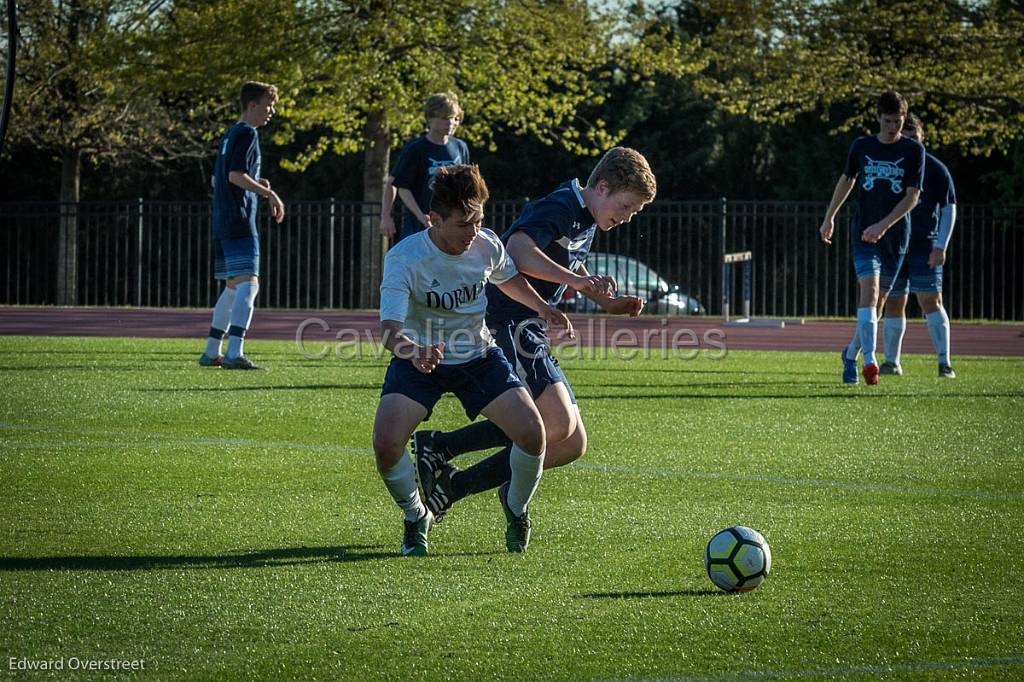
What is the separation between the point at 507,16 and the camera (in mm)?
27578

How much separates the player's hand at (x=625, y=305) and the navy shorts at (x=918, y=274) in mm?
7941

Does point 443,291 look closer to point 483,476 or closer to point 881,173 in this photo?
point 483,476

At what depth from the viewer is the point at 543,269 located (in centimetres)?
622

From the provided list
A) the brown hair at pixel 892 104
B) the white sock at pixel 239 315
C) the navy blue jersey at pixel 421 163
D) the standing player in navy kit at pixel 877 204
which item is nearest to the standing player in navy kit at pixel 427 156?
the navy blue jersey at pixel 421 163

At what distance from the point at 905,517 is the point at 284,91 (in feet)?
72.6

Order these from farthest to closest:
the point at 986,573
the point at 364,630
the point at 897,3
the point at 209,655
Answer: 1. the point at 897,3
2. the point at 986,573
3. the point at 364,630
4. the point at 209,655

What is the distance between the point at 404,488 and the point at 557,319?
3.32 feet

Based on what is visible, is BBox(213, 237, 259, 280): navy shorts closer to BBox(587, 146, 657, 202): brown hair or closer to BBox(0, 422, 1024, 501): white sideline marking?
BBox(0, 422, 1024, 501): white sideline marking

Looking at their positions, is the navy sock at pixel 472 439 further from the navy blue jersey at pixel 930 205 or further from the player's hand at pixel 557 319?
the navy blue jersey at pixel 930 205

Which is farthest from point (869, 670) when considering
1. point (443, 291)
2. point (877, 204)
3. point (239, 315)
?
point (239, 315)

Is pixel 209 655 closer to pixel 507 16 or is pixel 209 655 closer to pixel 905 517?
pixel 905 517

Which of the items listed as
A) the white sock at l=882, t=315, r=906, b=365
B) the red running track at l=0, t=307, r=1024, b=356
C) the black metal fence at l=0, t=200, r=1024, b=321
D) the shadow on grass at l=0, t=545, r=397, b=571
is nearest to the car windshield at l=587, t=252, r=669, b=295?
the black metal fence at l=0, t=200, r=1024, b=321

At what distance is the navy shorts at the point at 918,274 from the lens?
1334 cm

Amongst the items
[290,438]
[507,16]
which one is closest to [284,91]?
[507,16]
